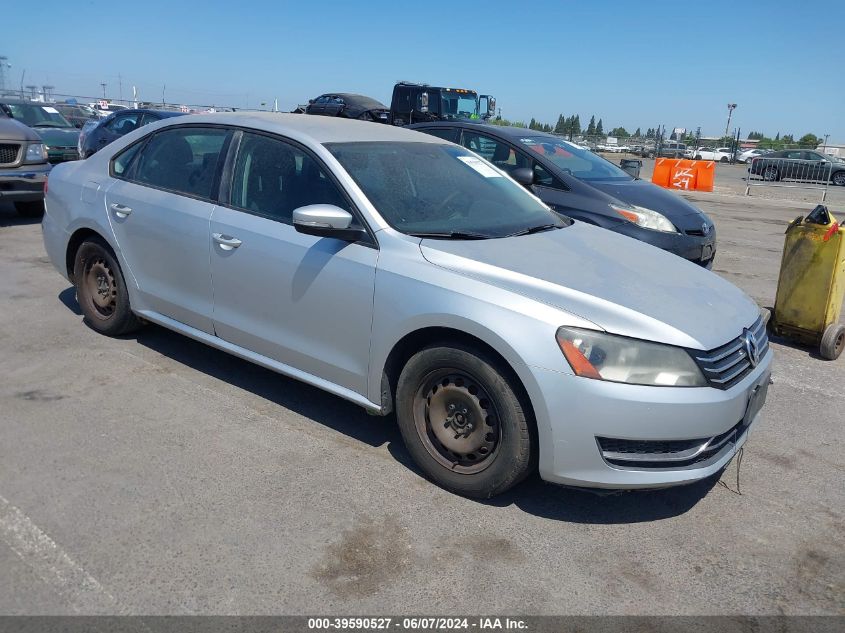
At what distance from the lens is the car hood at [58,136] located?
1423 cm

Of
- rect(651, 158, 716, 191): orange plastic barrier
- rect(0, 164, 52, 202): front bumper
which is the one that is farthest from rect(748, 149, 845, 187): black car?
rect(0, 164, 52, 202): front bumper

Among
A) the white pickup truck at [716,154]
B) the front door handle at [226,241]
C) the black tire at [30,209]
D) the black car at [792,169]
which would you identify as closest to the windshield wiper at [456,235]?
the front door handle at [226,241]

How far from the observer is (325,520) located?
312cm

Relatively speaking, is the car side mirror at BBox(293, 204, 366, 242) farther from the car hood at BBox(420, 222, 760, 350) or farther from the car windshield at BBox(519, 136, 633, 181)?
the car windshield at BBox(519, 136, 633, 181)

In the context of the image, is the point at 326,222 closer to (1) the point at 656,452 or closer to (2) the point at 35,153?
(1) the point at 656,452

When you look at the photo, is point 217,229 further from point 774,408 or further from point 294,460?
point 774,408

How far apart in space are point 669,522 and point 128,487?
97.4 inches

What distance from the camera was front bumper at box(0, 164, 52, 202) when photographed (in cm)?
932

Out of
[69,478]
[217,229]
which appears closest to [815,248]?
[217,229]

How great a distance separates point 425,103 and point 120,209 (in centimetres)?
1844

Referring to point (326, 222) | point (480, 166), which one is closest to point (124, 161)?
point (326, 222)

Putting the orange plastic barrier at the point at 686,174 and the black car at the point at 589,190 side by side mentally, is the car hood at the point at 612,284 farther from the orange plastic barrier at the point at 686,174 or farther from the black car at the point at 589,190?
the orange plastic barrier at the point at 686,174

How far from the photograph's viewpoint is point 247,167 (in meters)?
4.20

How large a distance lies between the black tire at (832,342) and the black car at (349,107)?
1847 centimetres
